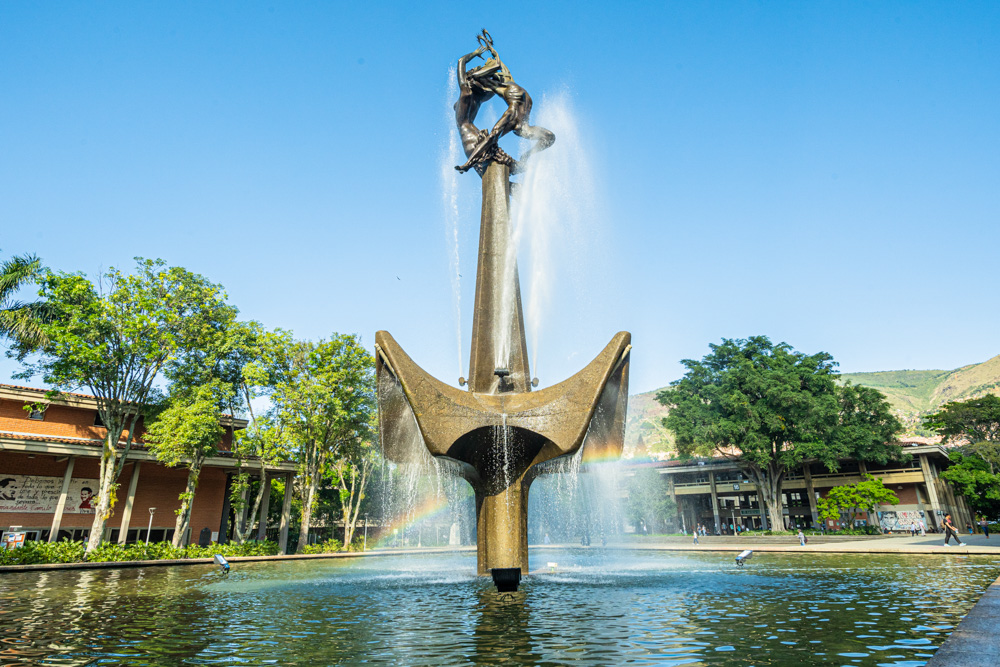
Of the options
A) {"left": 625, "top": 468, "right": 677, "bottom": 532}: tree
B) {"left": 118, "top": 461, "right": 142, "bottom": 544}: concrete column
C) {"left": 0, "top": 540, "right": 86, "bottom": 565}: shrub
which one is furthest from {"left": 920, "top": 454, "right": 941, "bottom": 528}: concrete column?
{"left": 0, "top": 540, "right": 86, "bottom": 565}: shrub

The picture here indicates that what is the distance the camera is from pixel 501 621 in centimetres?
696

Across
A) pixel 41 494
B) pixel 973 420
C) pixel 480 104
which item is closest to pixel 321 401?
pixel 41 494

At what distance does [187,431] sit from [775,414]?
34110mm

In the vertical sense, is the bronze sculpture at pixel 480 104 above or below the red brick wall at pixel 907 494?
above

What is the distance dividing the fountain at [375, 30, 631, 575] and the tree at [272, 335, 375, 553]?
15853 mm

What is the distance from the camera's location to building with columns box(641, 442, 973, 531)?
152ft

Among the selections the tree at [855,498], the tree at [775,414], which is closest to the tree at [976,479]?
the tree at [775,414]

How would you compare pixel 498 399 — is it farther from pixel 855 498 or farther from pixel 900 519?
pixel 900 519

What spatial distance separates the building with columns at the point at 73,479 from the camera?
1011 inches

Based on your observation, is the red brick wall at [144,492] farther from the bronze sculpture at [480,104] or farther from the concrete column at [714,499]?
the concrete column at [714,499]

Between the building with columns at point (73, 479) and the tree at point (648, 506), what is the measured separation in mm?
30279

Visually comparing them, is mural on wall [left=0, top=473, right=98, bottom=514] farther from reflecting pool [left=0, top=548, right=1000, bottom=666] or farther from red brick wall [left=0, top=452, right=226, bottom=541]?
reflecting pool [left=0, top=548, right=1000, bottom=666]

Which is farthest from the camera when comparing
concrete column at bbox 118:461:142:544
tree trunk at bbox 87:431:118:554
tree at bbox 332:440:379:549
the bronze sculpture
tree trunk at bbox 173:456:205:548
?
tree at bbox 332:440:379:549

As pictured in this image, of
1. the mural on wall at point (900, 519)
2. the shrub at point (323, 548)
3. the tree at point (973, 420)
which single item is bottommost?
the shrub at point (323, 548)
